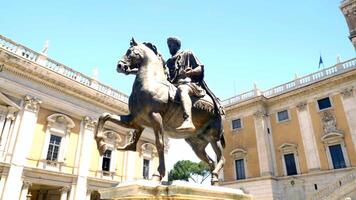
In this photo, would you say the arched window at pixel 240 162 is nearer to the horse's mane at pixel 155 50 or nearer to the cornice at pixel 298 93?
the cornice at pixel 298 93

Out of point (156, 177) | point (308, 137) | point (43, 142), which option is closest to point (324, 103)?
point (308, 137)

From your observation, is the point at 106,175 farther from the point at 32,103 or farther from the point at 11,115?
the point at 11,115

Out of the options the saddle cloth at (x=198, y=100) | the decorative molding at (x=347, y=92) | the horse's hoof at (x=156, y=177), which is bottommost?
the horse's hoof at (x=156, y=177)

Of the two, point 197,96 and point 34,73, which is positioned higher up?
point 34,73

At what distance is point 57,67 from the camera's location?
18.7m

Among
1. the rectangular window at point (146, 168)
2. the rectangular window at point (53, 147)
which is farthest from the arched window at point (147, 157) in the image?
the rectangular window at point (53, 147)

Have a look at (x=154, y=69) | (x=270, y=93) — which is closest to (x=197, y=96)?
(x=154, y=69)

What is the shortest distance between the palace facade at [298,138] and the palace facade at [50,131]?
11826 mm

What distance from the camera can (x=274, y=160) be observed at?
25.6 meters

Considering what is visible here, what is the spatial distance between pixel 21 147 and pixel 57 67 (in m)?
5.97

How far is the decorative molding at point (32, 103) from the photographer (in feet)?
53.9

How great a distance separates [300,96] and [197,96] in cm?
2400

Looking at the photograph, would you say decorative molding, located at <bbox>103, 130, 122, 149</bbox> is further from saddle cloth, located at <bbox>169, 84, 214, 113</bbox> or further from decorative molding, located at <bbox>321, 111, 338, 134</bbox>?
decorative molding, located at <bbox>321, 111, 338, 134</bbox>

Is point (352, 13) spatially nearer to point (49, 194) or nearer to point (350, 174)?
point (350, 174)
